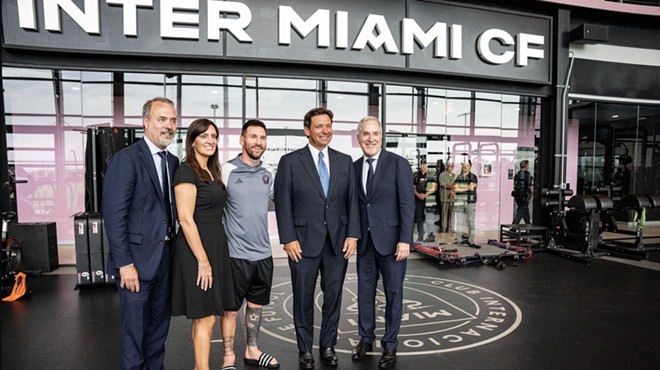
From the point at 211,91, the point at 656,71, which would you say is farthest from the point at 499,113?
the point at 211,91

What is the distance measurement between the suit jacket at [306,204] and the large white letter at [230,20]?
3.67m

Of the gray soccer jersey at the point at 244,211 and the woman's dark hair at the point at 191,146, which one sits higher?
the woman's dark hair at the point at 191,146

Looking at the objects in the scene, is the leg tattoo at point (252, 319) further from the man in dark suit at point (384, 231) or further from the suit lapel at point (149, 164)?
the suit lapel at point (149, 164)

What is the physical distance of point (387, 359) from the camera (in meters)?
2.86

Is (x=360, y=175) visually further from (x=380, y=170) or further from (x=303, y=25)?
(x=303, y=25)

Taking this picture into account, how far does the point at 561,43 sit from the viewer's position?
7344mm

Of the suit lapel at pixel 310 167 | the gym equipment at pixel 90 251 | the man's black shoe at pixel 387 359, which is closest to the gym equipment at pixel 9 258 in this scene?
the gym equipment at pixel 90 251

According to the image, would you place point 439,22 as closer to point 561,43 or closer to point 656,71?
point 561,43

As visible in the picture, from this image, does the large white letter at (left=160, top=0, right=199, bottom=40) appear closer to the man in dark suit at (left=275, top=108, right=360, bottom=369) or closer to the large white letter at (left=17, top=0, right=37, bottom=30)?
the large white letter at (left=17, top=0, right=37, bottom=30)

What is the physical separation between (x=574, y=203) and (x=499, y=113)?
2.34 m

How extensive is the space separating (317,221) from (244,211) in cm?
50

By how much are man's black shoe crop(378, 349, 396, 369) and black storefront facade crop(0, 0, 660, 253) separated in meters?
4.35

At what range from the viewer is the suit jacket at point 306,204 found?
2752 millimetres

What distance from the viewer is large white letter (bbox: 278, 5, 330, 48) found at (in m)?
5.86
